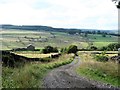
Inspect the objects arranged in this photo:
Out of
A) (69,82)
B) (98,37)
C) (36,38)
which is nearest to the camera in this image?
(69,82)

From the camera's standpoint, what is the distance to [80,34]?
17262 centimetres

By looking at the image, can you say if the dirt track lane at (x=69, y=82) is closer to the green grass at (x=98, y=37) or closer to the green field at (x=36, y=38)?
the green field at (x=36, y=38)

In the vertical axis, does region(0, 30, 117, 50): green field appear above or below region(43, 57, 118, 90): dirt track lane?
below

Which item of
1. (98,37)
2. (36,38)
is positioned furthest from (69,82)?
(98,37)

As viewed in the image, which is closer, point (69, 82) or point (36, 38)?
point (69, 82)

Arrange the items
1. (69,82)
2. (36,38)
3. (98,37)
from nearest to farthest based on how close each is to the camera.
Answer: (69,82), (36,38), (98,37)

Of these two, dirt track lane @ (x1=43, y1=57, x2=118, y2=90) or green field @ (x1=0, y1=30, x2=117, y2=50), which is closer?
dirt track lane @ (x1=43, y1=57, x2=118, y2=90)

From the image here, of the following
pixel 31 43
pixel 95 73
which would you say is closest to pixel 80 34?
pixel 31 43

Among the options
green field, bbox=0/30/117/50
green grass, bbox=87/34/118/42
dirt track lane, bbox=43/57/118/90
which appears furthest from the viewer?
green grass, bbox=87/34/118/42

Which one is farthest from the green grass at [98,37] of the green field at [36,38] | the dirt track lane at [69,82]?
the dirt track lane at [69,82]

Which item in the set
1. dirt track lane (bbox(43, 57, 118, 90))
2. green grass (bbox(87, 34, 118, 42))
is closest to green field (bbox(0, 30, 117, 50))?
green grass (bbox(87, 34, 118, 42))

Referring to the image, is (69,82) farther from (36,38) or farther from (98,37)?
(98,37)

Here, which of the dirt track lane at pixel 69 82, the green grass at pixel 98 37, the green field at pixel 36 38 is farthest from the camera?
the green grass at pixel 98 37

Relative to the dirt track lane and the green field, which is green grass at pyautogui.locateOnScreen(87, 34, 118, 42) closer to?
the green field
